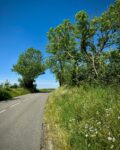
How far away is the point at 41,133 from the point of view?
9438mm

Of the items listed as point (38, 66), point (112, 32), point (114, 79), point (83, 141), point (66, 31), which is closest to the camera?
point (83, 141)

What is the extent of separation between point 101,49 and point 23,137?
95.7ft

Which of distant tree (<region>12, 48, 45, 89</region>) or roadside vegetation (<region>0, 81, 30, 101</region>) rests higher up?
distant tree (<region>12, 48, 45, 89</region>)

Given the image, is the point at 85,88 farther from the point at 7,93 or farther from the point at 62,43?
the point at 7,93

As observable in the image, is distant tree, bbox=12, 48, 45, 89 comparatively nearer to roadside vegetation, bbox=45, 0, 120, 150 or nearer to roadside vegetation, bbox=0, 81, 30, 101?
roadside vegetation, bbox=0, 81, 30, 101

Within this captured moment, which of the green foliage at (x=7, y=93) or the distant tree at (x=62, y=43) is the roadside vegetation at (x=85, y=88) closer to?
the distant tree at (x=62, y=43)

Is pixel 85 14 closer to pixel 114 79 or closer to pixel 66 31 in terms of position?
pixel 66 31

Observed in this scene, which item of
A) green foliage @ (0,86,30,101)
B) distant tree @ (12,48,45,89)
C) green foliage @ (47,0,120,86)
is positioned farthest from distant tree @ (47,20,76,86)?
distant tree @ (12,48,45,89)

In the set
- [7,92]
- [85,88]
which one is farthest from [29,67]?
[85,88]

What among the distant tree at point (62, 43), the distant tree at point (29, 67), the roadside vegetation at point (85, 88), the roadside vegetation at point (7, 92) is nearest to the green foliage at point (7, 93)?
the roadside vegetation at point (7, 92)

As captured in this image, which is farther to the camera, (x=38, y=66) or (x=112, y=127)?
(x=38, y=66)

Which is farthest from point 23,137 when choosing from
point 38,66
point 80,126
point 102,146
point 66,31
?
point 38,66

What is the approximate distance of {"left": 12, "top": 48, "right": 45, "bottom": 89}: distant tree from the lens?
67.8 m

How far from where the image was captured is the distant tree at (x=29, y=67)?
67812 millimetres
